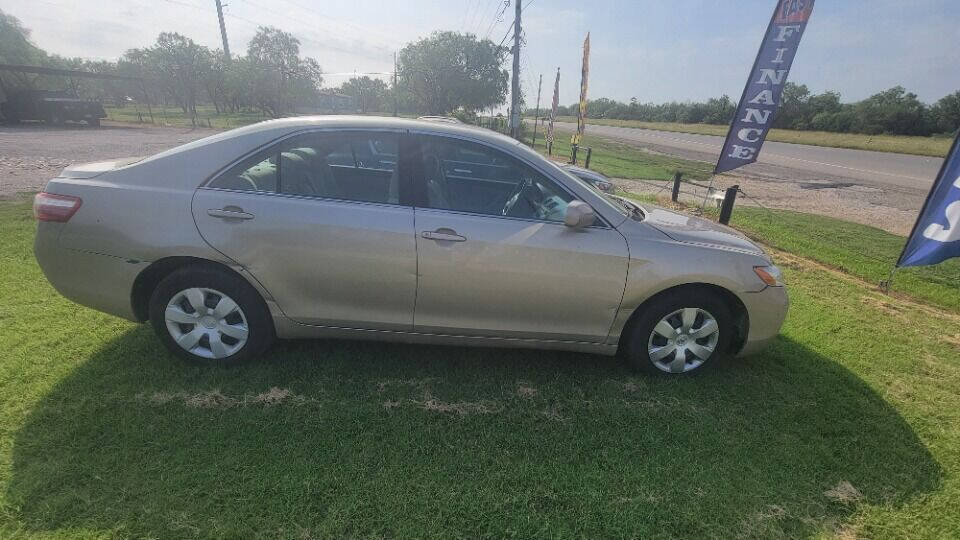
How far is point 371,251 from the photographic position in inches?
105

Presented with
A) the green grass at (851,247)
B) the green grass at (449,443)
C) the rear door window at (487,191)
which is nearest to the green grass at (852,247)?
the green grass at (851,247)

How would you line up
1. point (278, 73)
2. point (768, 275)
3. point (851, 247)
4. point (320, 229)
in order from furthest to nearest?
point (278, 73), point (851, 247), point (768, 275), point (320, 229)

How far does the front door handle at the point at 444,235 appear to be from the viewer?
268 centimetres

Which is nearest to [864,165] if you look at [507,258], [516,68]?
[516,68]

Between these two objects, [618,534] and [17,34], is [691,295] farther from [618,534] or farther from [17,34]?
[17,34]

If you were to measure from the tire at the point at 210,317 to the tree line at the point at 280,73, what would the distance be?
4417 centimetres

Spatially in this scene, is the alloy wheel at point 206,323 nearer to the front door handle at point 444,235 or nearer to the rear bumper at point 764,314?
the front door handle at point 444,235

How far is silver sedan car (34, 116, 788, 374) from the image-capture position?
8.82 feet

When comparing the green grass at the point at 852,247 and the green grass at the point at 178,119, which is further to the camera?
the green grass at the point at 178,119

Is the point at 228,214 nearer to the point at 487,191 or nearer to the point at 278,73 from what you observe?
the point at 487,191

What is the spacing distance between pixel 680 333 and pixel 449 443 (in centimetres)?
170

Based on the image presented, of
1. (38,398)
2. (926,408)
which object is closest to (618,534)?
(926,408)

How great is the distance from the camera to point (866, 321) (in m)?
4.36

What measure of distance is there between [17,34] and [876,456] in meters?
62.3
